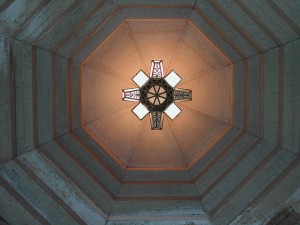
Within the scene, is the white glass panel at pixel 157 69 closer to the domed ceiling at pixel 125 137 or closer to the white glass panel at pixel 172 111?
the domed ceiling at pixel 125 137

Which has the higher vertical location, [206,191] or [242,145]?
[242,145]

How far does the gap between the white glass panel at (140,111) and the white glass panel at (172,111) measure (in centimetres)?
52

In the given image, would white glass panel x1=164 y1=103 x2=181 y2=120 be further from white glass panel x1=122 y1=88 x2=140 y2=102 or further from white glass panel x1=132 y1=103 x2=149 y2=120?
white glass panel x1=122 y1=88 x2=140 y2=102

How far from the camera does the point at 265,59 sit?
237 inches

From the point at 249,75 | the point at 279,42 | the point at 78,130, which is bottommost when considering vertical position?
the point at 78,130

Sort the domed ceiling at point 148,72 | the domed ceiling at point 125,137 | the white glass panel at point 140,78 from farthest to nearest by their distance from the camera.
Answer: the white glass panel at point 140,78
the domed ceiling at point 148,72
the domed ceiling at point 125,137

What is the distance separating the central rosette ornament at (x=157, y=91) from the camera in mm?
7355

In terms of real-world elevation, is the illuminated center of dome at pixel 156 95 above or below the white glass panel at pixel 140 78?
below

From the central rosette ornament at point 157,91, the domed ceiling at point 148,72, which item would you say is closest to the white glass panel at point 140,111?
the central rosette ornament at point 157,91

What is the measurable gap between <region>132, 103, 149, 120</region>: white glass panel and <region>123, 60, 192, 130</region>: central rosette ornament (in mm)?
31

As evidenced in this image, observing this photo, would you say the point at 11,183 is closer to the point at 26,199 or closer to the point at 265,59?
the point at 26,199

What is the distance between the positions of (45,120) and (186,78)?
3619 mm

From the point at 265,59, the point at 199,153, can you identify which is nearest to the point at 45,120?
the point at 199,153

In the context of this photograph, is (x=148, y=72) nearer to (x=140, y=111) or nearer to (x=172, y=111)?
(x=140, y=111)
